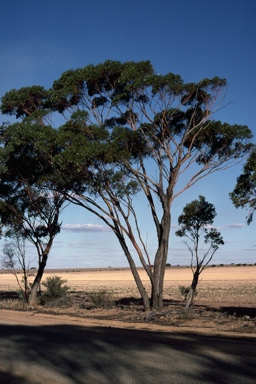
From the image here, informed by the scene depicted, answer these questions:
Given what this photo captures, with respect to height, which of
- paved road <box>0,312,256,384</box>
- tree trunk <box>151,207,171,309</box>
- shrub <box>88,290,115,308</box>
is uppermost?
tree trunk <box>151,207,171,309</box>

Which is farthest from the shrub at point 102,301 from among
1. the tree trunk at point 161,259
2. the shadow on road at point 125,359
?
the shadow on road at point 125,359

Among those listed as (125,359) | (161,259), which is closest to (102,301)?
(161,259)

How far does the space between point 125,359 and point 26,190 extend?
22.9m

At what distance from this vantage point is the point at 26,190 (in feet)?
104

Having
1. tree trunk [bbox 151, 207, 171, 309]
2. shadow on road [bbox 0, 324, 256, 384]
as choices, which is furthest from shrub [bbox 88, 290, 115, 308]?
shadow on road [bbox 0, 324, 256, 384]

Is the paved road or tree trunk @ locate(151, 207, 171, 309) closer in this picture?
the paved road

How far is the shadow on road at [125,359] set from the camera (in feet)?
27.7

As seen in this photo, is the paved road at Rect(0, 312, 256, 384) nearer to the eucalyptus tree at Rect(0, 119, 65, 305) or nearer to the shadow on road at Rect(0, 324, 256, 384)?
the shadow on road at Rect(0, 324, 256, 384)

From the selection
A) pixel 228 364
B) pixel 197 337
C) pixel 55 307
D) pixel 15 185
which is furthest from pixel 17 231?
pixel 228 364

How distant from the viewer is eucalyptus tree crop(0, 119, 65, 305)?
2716cm

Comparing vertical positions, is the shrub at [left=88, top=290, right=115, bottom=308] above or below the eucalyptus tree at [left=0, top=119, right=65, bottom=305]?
below

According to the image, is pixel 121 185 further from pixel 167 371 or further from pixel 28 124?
pixel 167 371

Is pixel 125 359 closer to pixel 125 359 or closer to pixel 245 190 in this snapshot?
pixel 125 359

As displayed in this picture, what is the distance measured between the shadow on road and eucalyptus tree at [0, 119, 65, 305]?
14.5m
